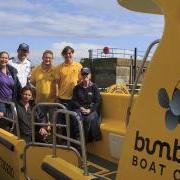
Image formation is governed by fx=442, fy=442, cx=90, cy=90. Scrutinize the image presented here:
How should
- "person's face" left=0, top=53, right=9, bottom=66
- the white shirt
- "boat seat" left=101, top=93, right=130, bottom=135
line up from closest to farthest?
"boat seat" left=101, top=93, right=130, bottom=135, "person's face" left=0, top=53, right=9, bottom=66, the white shirt

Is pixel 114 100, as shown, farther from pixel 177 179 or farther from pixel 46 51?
pixel 177 179

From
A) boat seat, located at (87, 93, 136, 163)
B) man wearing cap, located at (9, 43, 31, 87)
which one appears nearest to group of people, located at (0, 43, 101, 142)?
man wearing cap, located at (9, 43, 31, 87)

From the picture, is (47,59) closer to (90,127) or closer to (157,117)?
(90,127)

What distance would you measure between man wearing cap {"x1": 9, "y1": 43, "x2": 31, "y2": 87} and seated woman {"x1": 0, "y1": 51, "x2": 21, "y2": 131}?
0.46 metres

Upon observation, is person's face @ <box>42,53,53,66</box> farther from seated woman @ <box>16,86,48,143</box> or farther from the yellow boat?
the yellow boat

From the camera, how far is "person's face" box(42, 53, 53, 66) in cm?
664

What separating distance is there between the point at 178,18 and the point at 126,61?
3537 cm

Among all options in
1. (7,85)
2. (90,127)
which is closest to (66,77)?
(7,85)

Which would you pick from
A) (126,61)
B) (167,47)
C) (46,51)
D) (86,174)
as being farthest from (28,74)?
(126,61)

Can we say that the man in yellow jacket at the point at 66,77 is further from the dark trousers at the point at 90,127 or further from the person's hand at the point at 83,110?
the dark trousers at the point at 90,127

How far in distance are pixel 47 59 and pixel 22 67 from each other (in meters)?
0.48

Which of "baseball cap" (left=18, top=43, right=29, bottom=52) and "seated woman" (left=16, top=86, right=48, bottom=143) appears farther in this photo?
"baseball cap" (left=18, top=43, right=29, bottom=52)

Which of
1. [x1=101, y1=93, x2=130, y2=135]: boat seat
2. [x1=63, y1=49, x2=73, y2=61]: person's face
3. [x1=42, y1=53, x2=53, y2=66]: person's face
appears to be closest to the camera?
[x1=101, y1=93, x2=130, y2=135]: boat seat

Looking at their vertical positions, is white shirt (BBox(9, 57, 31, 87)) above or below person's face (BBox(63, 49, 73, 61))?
below
